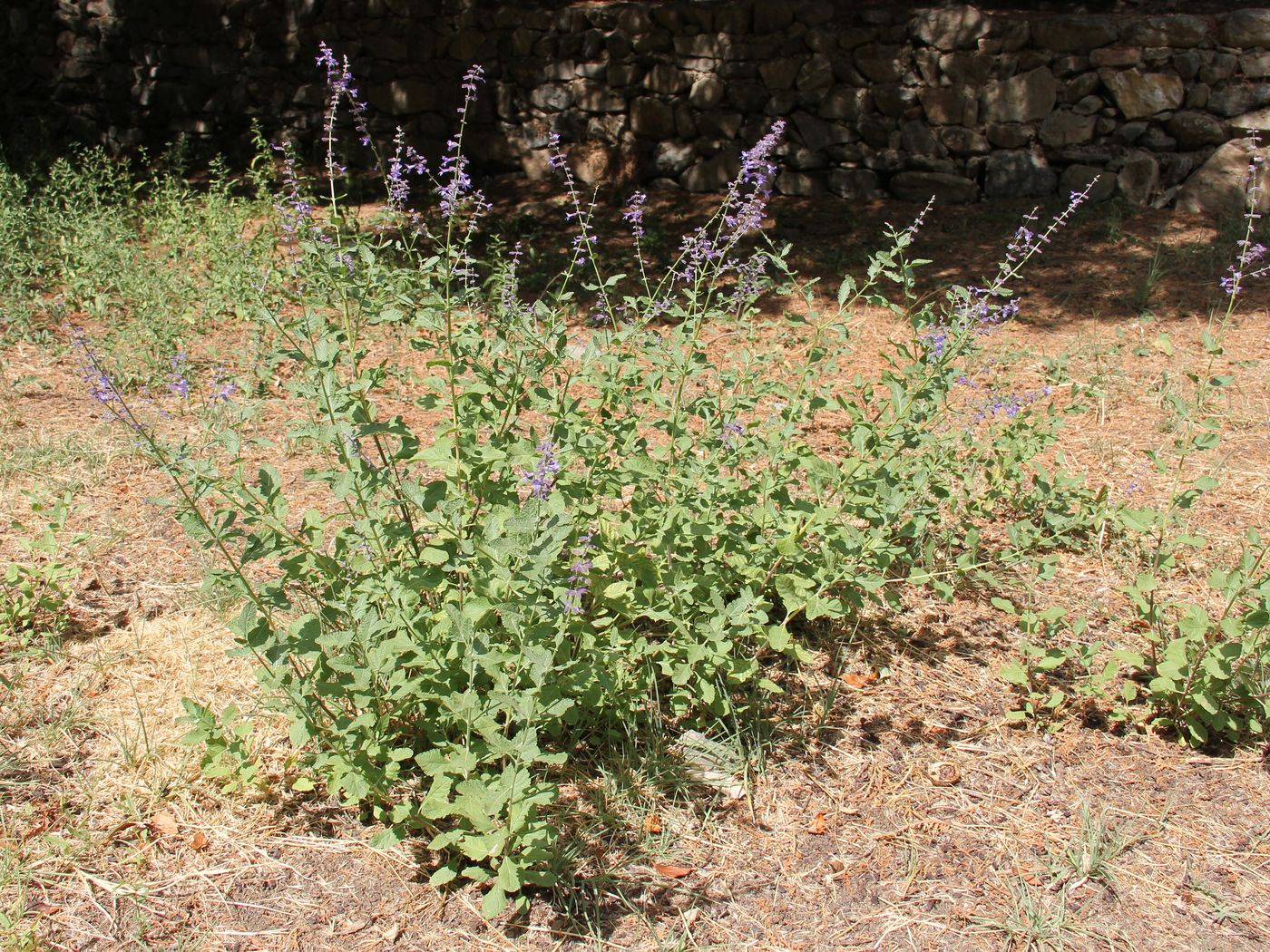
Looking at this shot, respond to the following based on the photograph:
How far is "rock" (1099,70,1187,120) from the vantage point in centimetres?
691

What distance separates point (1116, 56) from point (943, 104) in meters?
1.15

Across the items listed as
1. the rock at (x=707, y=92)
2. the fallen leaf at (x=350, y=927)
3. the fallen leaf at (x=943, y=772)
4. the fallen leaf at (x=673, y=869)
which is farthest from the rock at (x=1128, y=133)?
the fallen leaf at (x=350, y=927)

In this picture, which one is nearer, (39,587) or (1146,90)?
(39,587)

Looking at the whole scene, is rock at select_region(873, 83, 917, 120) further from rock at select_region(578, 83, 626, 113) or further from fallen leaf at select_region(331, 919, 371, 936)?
fallen leaf at select_region(331, 919, 371, 936)

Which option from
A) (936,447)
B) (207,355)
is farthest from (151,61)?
(936,447)

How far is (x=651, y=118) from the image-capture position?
7.84 m

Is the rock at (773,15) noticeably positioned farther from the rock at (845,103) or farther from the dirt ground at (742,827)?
A: the dirt ground at (742,827)

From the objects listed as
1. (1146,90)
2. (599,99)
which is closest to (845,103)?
(599,99)

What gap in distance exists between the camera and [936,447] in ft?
12.1

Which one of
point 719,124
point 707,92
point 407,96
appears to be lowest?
point 719,124

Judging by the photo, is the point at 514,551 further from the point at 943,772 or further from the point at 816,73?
the point at 816,73

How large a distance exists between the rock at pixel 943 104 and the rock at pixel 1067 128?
0.57 meters

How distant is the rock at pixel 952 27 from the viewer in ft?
23.2

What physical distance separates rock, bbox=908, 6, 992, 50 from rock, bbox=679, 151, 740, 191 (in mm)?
1548
